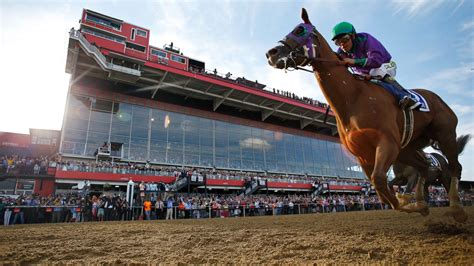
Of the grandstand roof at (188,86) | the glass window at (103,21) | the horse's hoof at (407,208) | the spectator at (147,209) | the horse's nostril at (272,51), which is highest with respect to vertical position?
the glass window at (103,21)

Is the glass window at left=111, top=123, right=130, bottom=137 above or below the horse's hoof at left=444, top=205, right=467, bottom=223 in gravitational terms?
above

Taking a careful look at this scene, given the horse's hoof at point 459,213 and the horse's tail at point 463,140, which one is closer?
the horse's hoof at point 459,213

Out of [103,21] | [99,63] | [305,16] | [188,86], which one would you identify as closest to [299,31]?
[305,16]

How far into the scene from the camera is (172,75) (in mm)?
34281

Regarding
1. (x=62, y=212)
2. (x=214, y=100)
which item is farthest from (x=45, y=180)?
(x=214, y=100)

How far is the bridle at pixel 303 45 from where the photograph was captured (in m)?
3.68

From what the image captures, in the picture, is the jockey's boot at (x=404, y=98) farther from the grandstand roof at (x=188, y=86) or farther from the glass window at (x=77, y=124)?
the glass window at (x=77, y=124)

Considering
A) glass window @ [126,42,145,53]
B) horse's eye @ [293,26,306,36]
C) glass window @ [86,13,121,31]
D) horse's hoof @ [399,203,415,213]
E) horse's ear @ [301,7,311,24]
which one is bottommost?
horse's hoof @ [399,203,415,213]

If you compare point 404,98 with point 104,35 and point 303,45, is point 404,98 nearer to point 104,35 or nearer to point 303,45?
point 303,45

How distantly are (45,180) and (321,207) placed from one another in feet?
84.2

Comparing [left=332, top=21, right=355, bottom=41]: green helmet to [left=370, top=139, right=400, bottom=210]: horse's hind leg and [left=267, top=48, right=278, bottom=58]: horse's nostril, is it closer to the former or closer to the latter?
[left=267, top=48, right=278, bottom=58]: horse's nostril

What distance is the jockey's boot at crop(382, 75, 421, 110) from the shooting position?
12.5 ft

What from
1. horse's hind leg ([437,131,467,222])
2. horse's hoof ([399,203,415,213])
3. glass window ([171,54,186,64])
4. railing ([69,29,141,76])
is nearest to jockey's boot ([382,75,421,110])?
horse's hind leg ([437,131,467,222])

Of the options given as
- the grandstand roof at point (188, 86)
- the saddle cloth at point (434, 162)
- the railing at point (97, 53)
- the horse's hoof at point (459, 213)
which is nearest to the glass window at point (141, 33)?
the grandstand roof at point (188, 86)
